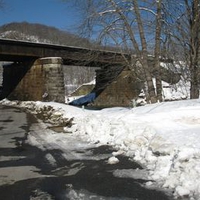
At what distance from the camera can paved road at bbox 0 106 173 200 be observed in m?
5.06

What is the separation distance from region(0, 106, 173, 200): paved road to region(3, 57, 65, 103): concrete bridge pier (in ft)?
69.3

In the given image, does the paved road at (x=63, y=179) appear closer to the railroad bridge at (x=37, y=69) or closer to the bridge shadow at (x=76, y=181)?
the bridge shadow at (x=76, y=181)

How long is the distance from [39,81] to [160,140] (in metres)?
24.2

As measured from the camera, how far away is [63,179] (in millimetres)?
5953

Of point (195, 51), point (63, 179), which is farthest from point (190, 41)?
point (63, 179)

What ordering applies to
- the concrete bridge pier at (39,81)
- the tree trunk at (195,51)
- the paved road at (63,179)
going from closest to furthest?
the paved road at (63,179) < the tree trunk at (195,51) < the concrete bridge pier at (39,81)

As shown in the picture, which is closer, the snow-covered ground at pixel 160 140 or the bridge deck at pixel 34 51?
the snow-covered ground at pixel 160 140

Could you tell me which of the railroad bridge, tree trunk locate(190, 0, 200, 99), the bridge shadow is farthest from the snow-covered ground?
the railroad bridge

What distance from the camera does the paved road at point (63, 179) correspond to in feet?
16.6

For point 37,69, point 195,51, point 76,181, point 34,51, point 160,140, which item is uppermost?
point 34,51

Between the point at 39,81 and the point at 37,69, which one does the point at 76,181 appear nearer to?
the point at 39,81

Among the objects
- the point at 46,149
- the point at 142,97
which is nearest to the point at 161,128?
the point at 46,149

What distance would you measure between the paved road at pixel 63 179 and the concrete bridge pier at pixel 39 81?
69.3 ft

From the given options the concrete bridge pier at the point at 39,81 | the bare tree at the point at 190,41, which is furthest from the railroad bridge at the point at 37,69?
the bare tree at the point at 190,41
